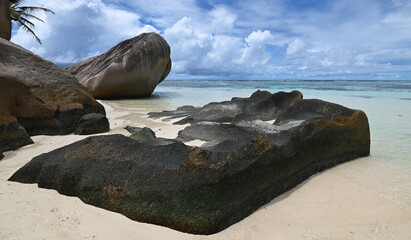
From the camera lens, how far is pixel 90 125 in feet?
15.0

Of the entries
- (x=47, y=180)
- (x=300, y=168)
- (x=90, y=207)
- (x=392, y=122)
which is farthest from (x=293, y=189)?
(x=392, y=122)

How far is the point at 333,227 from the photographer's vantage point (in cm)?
192

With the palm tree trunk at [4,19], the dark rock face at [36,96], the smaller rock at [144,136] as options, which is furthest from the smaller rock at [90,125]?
the palm tree trunk at [4,19]

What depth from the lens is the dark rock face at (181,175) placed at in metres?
1.88

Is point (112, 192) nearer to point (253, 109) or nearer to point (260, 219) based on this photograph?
point (260, 219)

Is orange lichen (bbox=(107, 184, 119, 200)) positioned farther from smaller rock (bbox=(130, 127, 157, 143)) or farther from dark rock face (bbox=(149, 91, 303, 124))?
dark rock face (bbox=(149, 91, 303, 124))

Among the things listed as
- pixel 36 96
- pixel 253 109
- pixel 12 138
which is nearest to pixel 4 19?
pixel 36 96

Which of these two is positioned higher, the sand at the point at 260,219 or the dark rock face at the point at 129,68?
the dark rock face at the point at 129,68

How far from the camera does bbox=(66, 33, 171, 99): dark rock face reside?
1155 cm

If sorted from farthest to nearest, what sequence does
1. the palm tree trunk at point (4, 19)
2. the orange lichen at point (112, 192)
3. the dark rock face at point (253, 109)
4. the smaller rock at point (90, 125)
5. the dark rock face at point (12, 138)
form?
the palm tree trunk at point (4, 19) → the dark rock face at point (253, 109) → the smaller rock at point (90, 125) → the dark rock face at point (12, 138) → the orange lichen at point (112, 192)

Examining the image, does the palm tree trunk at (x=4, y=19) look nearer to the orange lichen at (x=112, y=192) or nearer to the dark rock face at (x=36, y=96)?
the dark rock face at (x=36, y=96)

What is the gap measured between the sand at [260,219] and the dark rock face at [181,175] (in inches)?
3.1

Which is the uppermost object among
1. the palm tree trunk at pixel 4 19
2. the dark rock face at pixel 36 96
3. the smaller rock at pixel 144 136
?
the palm tree trunk at pixel 4 19

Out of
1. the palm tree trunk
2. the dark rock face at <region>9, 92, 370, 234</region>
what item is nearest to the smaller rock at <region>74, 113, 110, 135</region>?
the dark rock face at <region>9, 92, 370, 234</region>
